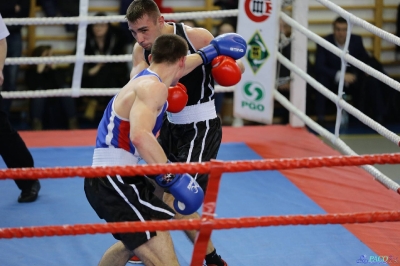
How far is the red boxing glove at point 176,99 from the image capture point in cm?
313

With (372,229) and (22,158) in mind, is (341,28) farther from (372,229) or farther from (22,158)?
(22,158)

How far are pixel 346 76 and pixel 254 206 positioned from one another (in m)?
2.34

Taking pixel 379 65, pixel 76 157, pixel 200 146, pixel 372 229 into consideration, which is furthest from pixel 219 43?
pixel 379 65

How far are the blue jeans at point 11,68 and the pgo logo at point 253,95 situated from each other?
6.89ft

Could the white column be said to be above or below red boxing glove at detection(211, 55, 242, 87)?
below

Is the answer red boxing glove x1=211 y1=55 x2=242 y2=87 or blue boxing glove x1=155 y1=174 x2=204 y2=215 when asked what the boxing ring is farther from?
red boxing glove x1=211 y1=55 x2=242 y2=87

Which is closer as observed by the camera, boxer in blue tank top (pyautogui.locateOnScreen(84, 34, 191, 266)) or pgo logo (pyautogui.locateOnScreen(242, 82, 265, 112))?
boxer in blue tank top (pyautogui.locateOnScreen(84, 34, 191, 266))

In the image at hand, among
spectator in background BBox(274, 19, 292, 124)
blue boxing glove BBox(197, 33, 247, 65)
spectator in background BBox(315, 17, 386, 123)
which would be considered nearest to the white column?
spectator in background BBox(274, 19, 292, 124)

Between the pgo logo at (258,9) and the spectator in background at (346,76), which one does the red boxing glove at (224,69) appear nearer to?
the pgo logo at (258,9)

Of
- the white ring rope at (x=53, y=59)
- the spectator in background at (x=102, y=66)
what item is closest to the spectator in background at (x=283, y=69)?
the white ring rope at (x=53, y=59)

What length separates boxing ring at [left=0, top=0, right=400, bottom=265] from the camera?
2.33 meters

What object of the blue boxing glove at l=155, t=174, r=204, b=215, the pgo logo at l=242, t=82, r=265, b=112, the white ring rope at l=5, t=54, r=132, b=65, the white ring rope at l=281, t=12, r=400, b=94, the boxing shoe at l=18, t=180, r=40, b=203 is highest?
the white ring rope at l=281, t=12, r=400, b=94

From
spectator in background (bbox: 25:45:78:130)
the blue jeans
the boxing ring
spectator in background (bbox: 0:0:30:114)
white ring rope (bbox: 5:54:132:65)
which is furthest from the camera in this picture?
spectator in background (bbox: 25:45:78:130)

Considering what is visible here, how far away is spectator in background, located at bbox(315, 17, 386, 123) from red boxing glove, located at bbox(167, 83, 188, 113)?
3.07m
